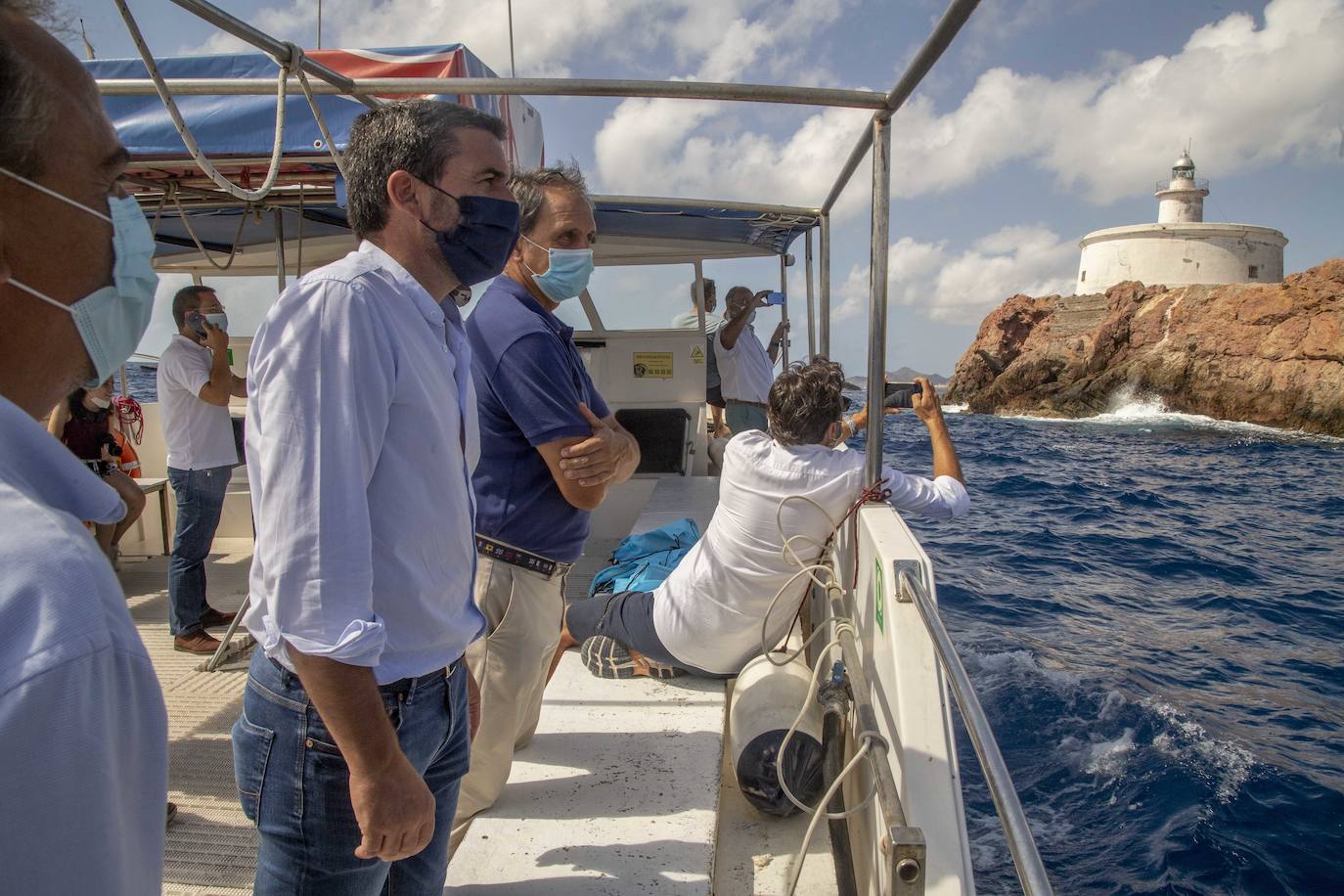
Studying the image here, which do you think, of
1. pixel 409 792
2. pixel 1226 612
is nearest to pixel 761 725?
pixel 409 792

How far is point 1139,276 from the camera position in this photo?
46.4 m

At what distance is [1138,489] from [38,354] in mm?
20792

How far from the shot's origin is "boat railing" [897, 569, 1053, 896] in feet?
3.84

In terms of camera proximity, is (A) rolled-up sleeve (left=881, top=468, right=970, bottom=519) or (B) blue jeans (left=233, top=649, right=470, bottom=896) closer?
(B) blue jeans (left=233, top=649, right=470, bottom=896)

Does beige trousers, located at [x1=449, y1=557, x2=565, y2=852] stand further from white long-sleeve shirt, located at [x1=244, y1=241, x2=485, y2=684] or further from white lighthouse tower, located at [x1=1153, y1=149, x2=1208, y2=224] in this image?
white lighthouse tower, located at [x1=1153, y1=149, x2=1208, y2=224]

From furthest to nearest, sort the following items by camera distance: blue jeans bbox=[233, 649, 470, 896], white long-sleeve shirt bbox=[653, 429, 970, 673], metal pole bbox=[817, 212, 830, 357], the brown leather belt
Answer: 1. metal pole bbox=[817, 212, 830, 357]
2. white long-sleeve shirt bbox=[653, 429, 970, 673]
3. the brown leather belt
4. blue jeans bbox=[233, 649, 470, 896]

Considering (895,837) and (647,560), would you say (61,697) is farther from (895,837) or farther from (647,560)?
(647,560)

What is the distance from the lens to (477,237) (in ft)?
4.95

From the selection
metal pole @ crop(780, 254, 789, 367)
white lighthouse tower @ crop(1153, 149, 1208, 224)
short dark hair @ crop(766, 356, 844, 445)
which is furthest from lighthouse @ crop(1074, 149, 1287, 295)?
short dark hair @ crop(766, 356, 844, 445)

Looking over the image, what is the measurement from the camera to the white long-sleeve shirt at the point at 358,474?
114 centimetres

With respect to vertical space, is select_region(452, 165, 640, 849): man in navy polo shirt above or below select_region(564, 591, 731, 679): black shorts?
above

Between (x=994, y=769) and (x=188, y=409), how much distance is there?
13.1 feet

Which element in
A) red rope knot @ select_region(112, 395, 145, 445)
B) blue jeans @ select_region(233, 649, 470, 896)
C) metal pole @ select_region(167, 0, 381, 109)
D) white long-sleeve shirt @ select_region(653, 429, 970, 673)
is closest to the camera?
blue jeans @ select_region(233, 649, 470, 896)

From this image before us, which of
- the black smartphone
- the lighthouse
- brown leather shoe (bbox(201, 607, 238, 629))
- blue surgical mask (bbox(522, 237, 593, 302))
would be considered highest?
the lighthouse
